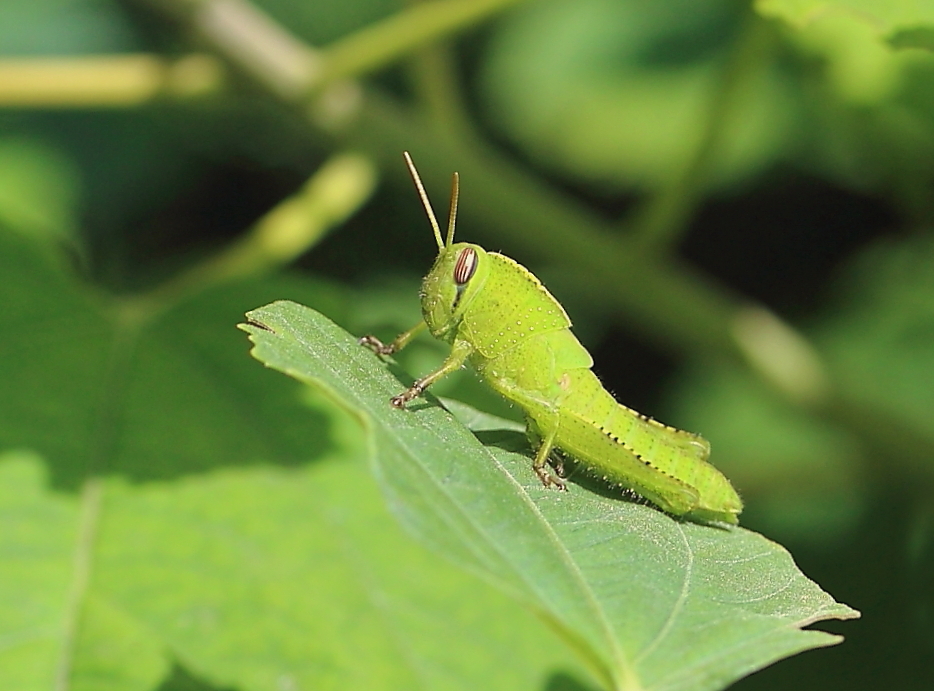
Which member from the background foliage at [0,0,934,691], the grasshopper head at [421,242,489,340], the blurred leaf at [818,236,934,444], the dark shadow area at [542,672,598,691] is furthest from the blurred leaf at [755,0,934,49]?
the blurred leaf at [818,236,934,444]

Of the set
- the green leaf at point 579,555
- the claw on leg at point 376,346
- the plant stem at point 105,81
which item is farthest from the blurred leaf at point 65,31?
the green leaf at point 579,555

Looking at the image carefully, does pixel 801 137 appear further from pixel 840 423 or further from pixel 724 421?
pixel 840 423

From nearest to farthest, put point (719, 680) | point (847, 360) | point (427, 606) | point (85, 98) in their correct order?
point (719, 680), point (427, 606), point (85, 98), point (847, 360)

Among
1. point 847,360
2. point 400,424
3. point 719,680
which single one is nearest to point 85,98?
point 400,424

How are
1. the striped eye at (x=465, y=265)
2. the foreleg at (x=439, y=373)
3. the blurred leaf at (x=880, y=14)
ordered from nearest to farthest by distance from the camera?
the foreleg at (x=439, y=373) → the blurred leaf at (x=880, y=14) → the striped eye at (x=465, y=265)

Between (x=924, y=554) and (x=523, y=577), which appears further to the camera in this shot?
(x=924, y=554)

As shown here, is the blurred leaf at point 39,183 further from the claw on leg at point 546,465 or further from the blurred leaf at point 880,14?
the blurred leaf at point 880,14
